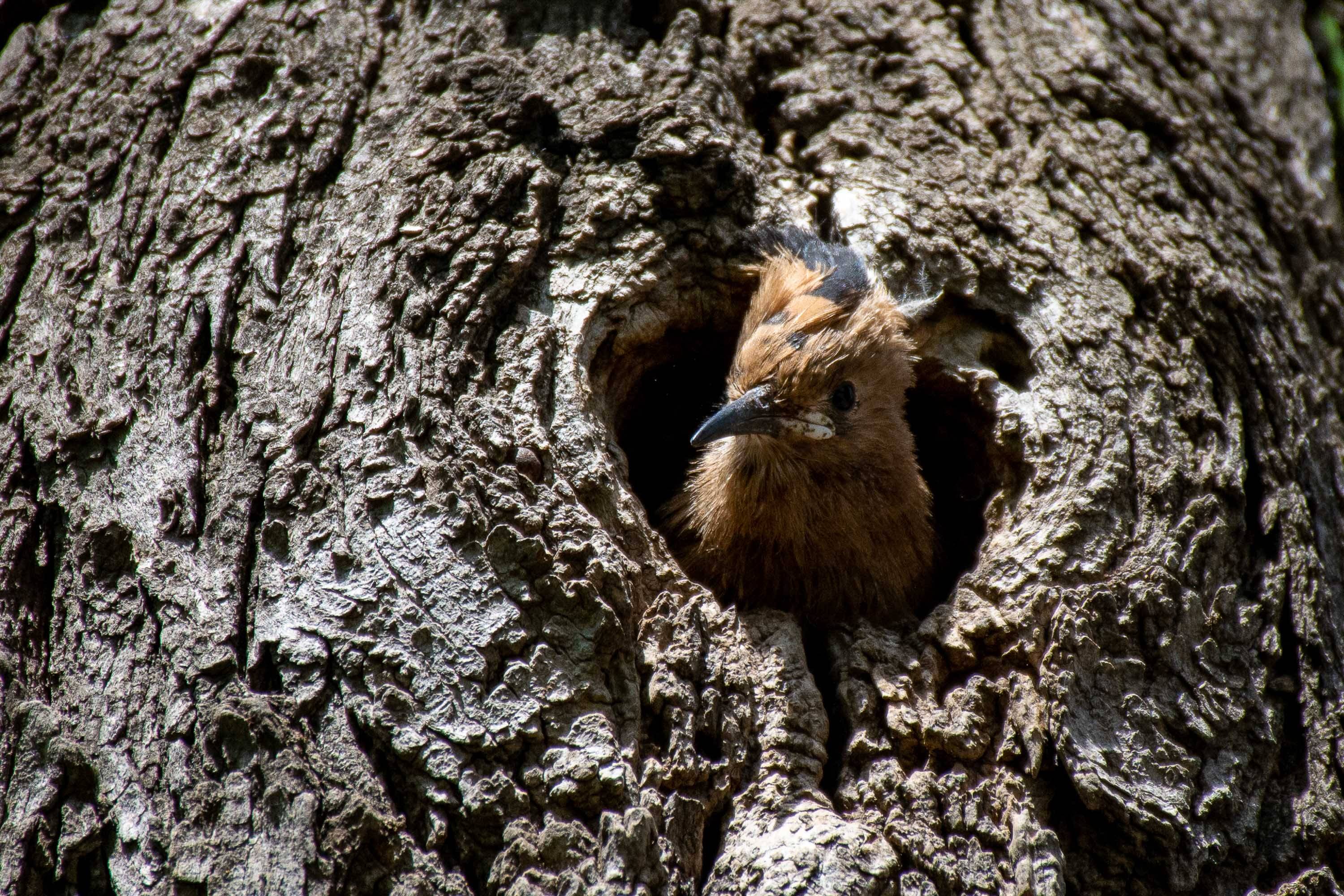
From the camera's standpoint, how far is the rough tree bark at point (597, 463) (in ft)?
8.61

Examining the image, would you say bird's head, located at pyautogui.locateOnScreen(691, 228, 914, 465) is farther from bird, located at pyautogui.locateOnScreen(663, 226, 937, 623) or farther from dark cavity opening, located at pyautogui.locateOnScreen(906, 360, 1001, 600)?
dark cavity opening, located at pyautogui.locateOnScreen(906, 360, 1001, 600)

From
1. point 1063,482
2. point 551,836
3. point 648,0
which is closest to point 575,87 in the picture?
point 648,0

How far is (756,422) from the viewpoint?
4027 millimetres

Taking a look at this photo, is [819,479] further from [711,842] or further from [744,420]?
[711,842]

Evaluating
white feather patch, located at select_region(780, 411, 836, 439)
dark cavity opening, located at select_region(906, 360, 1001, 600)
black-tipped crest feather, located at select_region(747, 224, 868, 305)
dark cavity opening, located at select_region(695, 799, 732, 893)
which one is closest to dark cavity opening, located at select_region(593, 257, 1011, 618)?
dark cavity opening, located at select_region(906, 360, 1001, 600)

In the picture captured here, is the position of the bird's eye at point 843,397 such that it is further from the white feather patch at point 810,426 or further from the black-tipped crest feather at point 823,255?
the black-tipped crest feather at point 823,255

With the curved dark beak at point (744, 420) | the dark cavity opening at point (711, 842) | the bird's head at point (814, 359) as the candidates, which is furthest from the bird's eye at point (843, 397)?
the dark cavity opening at point (711, 842)

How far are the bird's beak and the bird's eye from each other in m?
0.08

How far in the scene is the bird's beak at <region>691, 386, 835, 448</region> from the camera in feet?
12.6

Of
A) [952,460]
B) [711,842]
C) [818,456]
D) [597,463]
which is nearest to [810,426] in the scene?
[818,456]

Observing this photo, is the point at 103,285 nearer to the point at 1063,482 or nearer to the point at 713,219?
the point at 713,219

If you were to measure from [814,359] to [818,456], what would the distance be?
0.40m

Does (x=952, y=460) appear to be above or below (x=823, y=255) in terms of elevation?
below

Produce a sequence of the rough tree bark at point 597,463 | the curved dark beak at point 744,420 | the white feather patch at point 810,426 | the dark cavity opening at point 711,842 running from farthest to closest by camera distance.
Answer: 1. the white feather patch at point 810,426
2. the curved dark beak at point 744,420
3. the dark cavity opening at point 711,842
4. the rough tree bark at point 597,463
